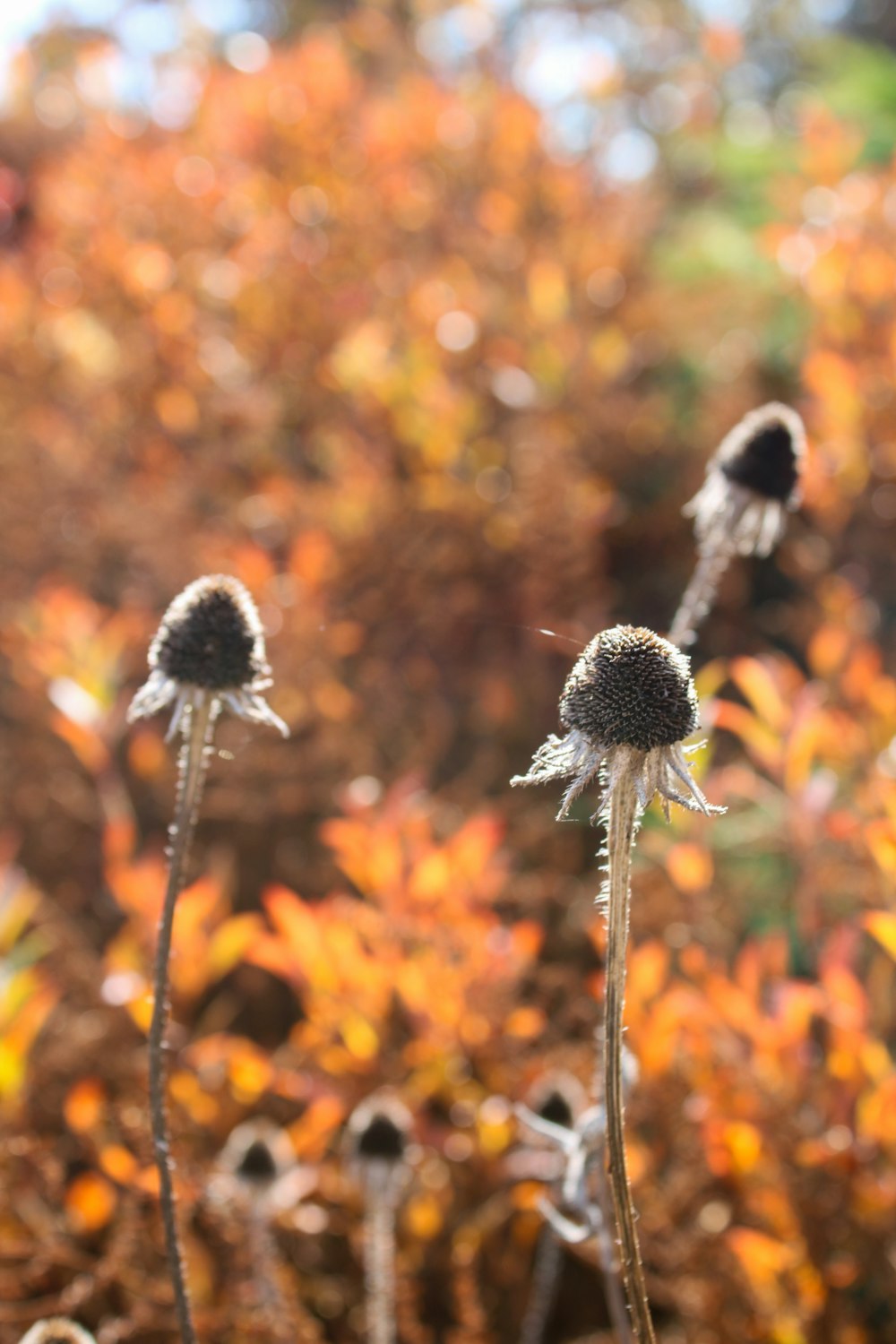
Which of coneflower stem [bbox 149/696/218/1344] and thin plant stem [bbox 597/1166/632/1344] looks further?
thin plant stem [bbox 597/1166/632/1344]

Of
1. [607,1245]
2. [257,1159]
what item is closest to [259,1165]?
[257,1159]

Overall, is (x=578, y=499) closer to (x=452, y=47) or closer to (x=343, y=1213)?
(x=343, y=1213)

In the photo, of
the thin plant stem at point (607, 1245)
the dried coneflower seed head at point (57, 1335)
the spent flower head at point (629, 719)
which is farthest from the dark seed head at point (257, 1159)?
the spent flower head at point (629, 719)

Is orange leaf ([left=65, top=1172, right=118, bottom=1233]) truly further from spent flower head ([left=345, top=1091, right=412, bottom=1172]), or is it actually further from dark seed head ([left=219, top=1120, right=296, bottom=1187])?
spent flower head ([left=345, top=1091, right=412, bottom=1172])

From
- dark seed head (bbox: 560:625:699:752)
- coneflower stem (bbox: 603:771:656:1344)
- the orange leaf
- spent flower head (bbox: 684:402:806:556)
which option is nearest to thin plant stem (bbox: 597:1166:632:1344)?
coneflower stem (bbox: 603:771:656:1344)

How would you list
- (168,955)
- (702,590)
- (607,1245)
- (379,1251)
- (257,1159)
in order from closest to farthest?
1. (168,955)
2. (607,1245)
3. (702,590)
4. (379,1251)
5. (257,1159)

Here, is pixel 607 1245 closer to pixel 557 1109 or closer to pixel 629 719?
pixel 557 1109

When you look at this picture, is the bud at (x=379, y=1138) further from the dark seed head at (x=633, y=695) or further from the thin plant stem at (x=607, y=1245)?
the dark seed head at (x=633, y=695)
